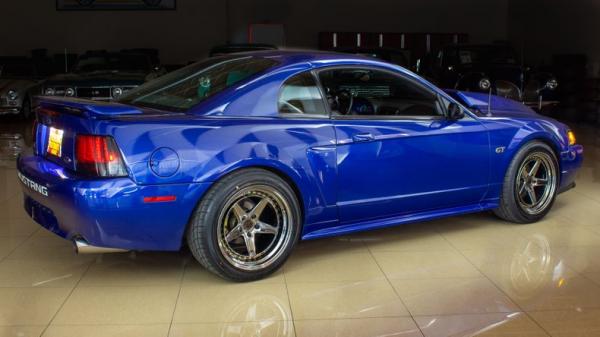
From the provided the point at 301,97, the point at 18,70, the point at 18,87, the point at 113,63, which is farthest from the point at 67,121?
the point at 18,70

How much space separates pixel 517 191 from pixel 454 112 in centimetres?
90

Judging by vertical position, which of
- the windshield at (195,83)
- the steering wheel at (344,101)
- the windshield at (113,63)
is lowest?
the steering wheel at (344,101)

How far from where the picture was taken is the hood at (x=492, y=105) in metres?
4.71

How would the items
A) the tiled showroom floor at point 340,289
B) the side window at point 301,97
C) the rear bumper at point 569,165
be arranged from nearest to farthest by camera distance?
the tiled showroom floor at point 340,289
the side window at point 301,97
the rear bumper at point 569,165

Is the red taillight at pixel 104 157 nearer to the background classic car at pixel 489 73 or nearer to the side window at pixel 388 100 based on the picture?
the side window at pixel 388 100

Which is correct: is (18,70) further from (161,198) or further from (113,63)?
(161,198)

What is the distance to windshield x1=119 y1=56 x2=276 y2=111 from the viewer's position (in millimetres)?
3752

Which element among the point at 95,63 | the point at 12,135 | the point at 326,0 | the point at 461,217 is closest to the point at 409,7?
the point at 326,0

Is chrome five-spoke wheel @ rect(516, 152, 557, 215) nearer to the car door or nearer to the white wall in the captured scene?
the car door

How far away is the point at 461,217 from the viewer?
200 inches

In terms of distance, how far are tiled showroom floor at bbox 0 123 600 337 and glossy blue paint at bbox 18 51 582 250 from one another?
0.29 metres

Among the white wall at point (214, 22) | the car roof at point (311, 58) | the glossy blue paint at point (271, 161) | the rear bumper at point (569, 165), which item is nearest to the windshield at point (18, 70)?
the white wall at point (214, 22)

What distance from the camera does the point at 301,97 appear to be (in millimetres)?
3809

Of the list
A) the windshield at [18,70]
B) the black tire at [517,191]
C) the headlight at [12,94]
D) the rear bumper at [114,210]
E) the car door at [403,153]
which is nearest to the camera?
the rear bumper at [114,210]
